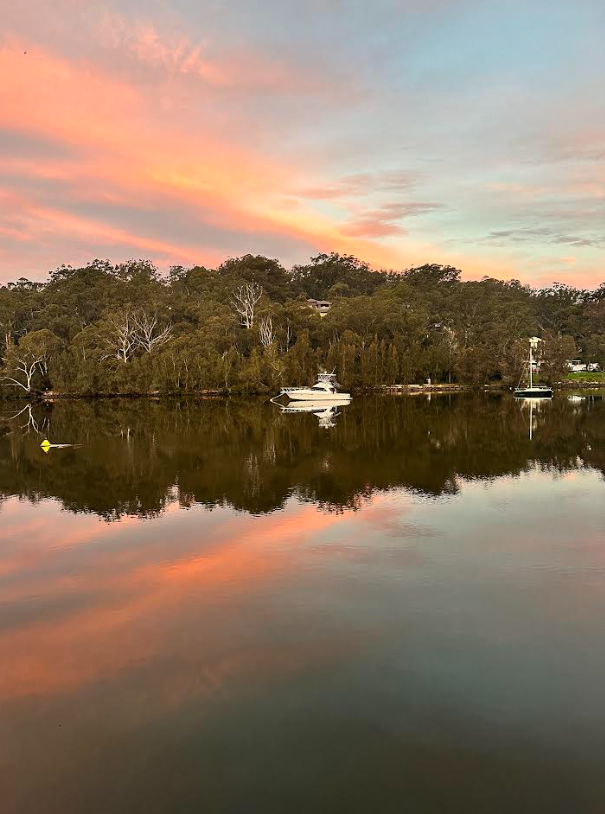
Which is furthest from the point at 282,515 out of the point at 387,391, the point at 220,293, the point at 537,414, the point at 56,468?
the point at 220,293

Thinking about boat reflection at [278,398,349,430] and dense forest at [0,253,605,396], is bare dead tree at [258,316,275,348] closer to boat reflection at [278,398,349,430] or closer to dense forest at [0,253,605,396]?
dense forest at [0,253,605,396]

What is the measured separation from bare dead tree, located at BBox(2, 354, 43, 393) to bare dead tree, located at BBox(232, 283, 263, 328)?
82.8 feet

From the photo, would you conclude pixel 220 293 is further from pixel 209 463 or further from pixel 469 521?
pixel 469 521

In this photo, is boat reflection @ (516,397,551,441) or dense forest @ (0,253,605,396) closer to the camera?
boat reflection @ (516,397,551,441)

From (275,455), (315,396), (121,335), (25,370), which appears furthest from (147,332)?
(275,455)

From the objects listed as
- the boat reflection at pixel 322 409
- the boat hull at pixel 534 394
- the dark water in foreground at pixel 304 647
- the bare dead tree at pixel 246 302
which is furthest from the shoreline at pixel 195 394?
the dark water in foreground at pixel 304 647

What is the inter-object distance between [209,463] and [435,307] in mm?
73620

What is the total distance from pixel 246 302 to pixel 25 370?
27.8 meters

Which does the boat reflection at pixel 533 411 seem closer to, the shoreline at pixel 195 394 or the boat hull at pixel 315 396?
the shoreline at pixel 195 394

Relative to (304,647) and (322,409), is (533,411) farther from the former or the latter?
(304,647)

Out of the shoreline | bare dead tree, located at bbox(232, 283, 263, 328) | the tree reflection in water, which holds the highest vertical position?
bare dead tree, located at bbox(232, 283, 263, 328)

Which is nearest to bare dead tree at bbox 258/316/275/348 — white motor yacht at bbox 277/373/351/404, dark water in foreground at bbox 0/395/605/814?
white motor yacht at bbox 277/373/351/404

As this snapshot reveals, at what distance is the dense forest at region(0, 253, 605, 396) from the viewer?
226 ft

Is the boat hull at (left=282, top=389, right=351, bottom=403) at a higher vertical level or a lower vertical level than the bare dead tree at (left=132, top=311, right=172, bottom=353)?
lower
